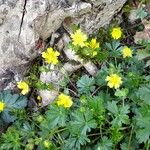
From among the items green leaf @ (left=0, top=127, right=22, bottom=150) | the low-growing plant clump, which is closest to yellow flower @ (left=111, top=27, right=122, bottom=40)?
the low-growing plant clump

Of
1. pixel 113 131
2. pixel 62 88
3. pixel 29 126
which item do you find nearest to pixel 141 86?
pixel 113 131

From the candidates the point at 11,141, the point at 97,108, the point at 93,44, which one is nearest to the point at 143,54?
the point at 93,44

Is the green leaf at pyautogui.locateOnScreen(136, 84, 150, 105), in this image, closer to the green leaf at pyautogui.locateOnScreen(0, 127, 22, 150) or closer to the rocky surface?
the rocky surface

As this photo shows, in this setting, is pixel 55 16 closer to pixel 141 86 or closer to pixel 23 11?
pixel 23 11

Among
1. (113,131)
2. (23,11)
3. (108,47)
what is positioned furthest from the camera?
(108,47)

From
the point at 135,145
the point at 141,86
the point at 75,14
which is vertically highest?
the point at 75,14

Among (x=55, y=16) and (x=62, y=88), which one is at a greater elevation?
(x=55, y=16)
